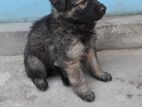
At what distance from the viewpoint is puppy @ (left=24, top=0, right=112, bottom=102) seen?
12.7 ft

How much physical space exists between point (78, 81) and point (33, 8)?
1405 mm

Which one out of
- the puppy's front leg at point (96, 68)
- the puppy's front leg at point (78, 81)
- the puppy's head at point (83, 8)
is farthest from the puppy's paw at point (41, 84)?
the puppy's head at point (83, 8)

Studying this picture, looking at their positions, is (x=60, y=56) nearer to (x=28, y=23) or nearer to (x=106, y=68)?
(x=106, y=68)

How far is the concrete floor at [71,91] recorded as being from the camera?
410cm

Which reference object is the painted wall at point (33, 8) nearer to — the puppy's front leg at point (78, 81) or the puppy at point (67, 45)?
the puppy at point (67, 45)

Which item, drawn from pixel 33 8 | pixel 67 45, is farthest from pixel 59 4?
pixel 33 8

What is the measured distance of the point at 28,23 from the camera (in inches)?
201

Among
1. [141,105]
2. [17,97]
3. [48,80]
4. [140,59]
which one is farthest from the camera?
[140,59]

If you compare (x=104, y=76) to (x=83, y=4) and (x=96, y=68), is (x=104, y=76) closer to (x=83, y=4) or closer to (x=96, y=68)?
(x=96, y=68)

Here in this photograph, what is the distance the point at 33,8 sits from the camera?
5062 mm

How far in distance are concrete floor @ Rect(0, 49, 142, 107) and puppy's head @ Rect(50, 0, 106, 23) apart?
2.77 feet

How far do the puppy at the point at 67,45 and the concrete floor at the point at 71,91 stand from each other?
0.29 ft

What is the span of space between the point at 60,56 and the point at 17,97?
0.67 meters

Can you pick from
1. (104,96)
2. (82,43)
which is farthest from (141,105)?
(82,43)
